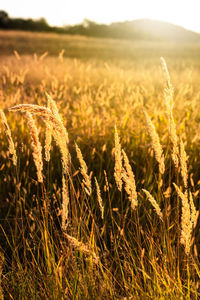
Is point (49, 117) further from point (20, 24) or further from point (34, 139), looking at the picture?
point (20, 24)

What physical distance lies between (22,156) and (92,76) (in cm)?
525

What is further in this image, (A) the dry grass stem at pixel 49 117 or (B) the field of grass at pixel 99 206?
(B) the field of grass at pixel 99 206

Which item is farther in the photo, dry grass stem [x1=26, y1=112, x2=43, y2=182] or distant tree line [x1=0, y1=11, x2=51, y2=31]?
distant tree line [x1=0, y1=11, x2=51, y2=31]

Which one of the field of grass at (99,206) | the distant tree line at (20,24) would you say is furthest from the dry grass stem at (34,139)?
the distant tree line at (20,24)

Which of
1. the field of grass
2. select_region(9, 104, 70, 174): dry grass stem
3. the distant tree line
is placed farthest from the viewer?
the distant tree line

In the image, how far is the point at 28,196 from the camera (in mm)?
2488

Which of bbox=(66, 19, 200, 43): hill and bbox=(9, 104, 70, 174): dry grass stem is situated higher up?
bbox=(66, 19, 200, 43): hill

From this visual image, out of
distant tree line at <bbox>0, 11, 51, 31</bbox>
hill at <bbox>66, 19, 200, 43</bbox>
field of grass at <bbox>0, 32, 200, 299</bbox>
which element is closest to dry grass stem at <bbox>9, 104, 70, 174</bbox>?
field of grass at <bbox>0, 32, 200, 299</bbox>

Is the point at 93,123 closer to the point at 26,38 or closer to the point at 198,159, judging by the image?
the point at 198,159

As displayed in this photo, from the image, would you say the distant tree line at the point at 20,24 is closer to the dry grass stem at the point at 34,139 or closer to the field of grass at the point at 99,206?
the field of grass at the point at 99,206

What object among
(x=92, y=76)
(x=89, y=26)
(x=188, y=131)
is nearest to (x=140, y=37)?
(x=89, y=26)

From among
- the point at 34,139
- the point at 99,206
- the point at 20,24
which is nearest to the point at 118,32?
the point at 20,24

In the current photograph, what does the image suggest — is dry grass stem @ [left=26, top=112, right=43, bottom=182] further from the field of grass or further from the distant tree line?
the distant tree line

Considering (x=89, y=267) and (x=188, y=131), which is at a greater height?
(x=188, y=131)
